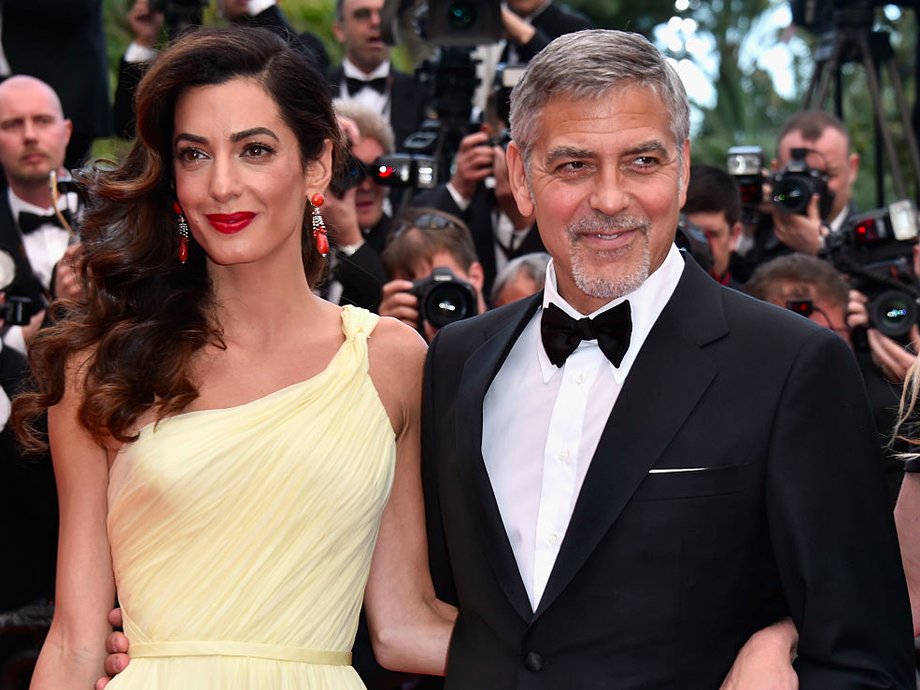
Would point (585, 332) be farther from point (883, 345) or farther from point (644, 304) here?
point (883, 345)

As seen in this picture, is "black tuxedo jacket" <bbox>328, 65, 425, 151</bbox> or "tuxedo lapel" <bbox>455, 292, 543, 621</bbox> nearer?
"tuxedo lapel" <bbox>455, 292, 543, 621</bbox>

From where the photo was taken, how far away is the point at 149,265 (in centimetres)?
325

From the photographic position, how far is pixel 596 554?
2498 millimetres

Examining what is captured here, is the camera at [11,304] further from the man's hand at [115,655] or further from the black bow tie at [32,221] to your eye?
the man's hand at [115,655]

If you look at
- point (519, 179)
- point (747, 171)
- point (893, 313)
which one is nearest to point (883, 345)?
point (893, 313)

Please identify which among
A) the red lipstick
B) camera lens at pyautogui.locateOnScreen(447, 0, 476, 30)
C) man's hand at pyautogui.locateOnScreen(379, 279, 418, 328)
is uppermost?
camera lens at pyautogui.locateOnScreen(447, 0, 476, 30)

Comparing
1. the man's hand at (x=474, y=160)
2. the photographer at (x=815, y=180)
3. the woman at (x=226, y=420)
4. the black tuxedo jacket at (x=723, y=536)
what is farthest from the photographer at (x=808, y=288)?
the black tuxedo jacket at (x=723, y=536)

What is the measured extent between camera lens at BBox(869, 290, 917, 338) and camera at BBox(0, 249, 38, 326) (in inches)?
110

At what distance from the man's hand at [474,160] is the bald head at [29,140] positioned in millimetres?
1759

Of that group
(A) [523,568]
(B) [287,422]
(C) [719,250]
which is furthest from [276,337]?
(C) [719,250]

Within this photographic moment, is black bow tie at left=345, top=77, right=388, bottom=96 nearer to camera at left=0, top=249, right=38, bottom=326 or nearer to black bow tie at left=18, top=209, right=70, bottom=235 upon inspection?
black bow tie at left=18, top=209, right=70, bottom=235

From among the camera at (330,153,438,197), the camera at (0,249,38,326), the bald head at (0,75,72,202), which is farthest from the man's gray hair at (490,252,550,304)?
the bald head at (0,75,72,202)

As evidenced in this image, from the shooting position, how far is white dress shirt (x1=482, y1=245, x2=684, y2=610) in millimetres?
2582

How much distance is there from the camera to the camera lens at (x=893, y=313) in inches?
188
